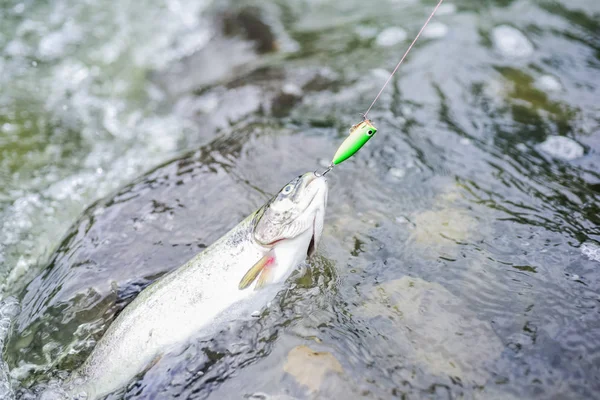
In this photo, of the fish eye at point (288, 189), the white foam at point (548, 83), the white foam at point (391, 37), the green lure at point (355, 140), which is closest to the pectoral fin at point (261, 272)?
the fish eye at point (288, 189)

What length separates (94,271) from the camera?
425 centimetres

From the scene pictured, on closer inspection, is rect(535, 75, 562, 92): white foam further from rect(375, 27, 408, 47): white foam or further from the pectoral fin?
the pectoral fin

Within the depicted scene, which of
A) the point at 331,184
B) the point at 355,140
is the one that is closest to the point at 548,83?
the point at 331,184

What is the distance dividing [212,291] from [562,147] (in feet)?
12.4

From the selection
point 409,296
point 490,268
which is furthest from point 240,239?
point 490,268

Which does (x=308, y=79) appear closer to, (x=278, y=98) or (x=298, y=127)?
(x=278, y=98)

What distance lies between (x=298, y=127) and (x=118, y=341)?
311 centimetres

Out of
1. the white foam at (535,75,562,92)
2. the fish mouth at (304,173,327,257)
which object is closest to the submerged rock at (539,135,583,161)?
the white foam at (535,75,562,92)

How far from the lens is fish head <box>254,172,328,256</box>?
140 inches

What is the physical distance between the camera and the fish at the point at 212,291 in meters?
3.40

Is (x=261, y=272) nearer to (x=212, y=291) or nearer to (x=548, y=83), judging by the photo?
(x=212, y=291)

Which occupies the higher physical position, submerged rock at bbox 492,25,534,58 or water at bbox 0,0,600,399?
water at bbox 0,0,600,399

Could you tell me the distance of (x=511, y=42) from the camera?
693 cm

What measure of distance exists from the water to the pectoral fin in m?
0.28
